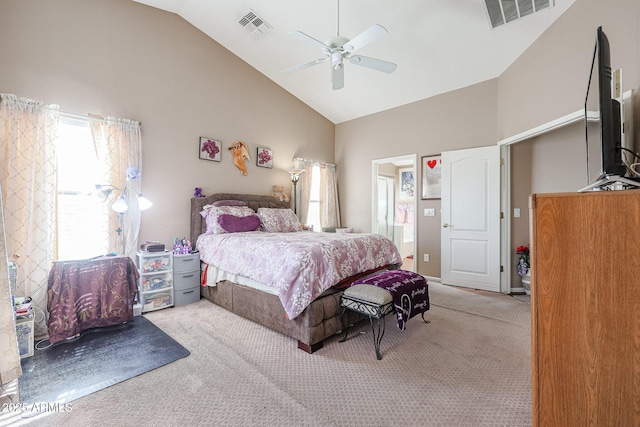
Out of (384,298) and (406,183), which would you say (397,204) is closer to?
(406,183)

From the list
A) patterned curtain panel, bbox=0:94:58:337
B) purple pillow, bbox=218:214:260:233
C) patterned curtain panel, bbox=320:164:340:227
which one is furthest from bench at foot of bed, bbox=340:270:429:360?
patterned curtain panel, bbox=320:164:340:227

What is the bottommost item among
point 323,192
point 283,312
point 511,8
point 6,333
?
point 283,312

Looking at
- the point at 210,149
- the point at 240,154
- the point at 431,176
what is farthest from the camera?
the point at 431,176

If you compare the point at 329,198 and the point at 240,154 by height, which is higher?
the point at 240,154

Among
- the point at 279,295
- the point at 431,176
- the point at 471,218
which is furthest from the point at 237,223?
the point at 471,218

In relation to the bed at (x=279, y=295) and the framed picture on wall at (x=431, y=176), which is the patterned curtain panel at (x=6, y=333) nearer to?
the bed at (x=279, y=295)

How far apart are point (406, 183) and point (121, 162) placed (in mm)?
6264

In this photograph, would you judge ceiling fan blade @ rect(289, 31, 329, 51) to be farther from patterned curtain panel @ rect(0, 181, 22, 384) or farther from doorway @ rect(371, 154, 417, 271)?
doorway @ rect(371, 154, 417, 271)

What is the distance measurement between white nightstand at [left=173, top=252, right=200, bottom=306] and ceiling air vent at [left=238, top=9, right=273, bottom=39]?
10.5ft

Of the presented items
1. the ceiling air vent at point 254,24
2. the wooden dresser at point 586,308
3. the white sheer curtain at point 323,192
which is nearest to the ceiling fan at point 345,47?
the ceiling air vent at point 254,24

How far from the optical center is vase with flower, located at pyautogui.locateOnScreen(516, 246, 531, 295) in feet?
12.8

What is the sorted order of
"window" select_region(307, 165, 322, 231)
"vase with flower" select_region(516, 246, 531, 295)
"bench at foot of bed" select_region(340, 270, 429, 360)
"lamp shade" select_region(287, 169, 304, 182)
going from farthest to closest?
"window" select_region(307, 165, 322, 231), "lamp shade" select_region(287, 169, 304, 182), "vase with flower" select_region(516, 246, 531, 295), "bench at foot of bed" select_region(340, 270, 429, 360)

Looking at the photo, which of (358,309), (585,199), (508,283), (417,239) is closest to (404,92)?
(417,239)

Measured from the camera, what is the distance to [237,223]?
3.85m
